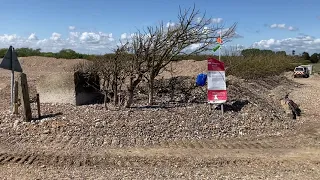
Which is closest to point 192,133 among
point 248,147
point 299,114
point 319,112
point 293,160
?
point 248,147

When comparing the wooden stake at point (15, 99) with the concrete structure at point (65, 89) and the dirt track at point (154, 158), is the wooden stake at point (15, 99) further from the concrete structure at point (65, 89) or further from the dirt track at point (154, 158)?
the concrete structure at point (65, 89)

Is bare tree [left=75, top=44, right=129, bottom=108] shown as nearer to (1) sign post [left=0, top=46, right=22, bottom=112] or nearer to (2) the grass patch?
(1) sign post [left=0, top=46, right=22, bottom=112]

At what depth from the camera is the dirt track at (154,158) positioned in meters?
7.81

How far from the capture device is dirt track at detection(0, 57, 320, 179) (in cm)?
781

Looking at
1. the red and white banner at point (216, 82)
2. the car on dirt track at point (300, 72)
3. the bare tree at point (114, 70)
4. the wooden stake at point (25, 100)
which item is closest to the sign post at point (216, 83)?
the red and white banner at point (216, 82)

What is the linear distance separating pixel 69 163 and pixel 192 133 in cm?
350

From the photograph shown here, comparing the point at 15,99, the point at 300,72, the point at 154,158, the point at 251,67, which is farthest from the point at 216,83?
the point at 300,72

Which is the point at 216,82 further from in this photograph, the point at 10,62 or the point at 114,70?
the point at 10,62

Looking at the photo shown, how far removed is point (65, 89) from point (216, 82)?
4675 mm

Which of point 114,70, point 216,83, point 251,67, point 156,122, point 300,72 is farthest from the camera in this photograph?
point 300,72

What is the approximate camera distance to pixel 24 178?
24.4ft

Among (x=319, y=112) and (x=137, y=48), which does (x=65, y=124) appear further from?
(x=319, y=112)

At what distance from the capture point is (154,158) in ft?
28.7

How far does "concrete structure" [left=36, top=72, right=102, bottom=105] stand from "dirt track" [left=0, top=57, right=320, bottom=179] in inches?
104
